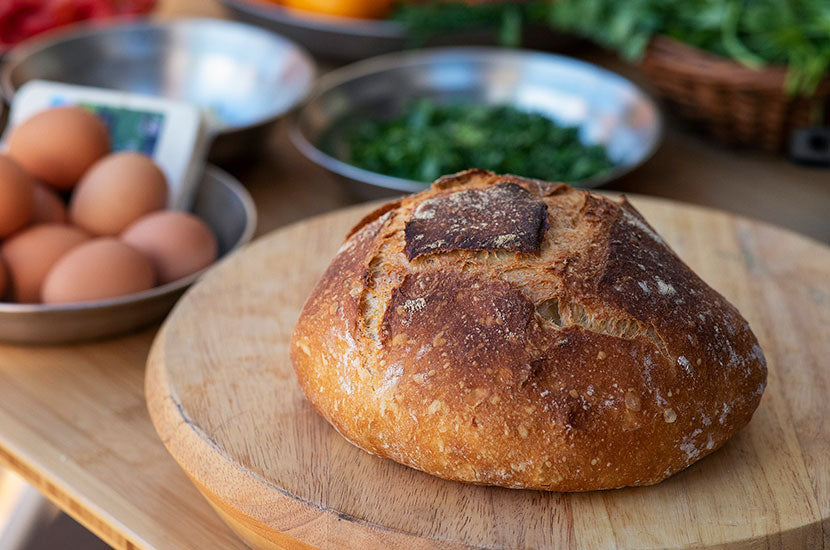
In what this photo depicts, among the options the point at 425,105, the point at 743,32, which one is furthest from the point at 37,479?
the point at 743,32

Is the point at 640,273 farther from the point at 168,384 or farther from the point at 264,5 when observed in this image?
the point at 264,5

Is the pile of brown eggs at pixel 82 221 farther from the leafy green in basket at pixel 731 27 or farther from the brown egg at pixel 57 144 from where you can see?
the leafy green in basket at pixel 731 27

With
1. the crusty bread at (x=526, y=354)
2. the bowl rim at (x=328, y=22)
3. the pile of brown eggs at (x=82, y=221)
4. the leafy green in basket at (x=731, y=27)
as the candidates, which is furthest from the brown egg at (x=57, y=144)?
the leafy green in basket at (x=731, y=27)

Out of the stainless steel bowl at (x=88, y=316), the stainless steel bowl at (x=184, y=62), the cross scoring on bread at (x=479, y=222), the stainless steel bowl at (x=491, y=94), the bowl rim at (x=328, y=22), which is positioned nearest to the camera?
the cross scoring on bread at (x=479, y=222)

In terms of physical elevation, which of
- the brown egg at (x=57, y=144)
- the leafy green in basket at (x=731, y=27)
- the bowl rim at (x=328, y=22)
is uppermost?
the leafy green in basket at (x=731, y=27)

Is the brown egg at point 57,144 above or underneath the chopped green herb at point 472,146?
above

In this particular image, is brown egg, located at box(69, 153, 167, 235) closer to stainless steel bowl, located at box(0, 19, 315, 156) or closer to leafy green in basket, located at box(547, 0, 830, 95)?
stainless steel bowl, located at box(0, 19, 315, 156)

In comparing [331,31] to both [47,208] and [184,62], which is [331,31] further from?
[47,208]
